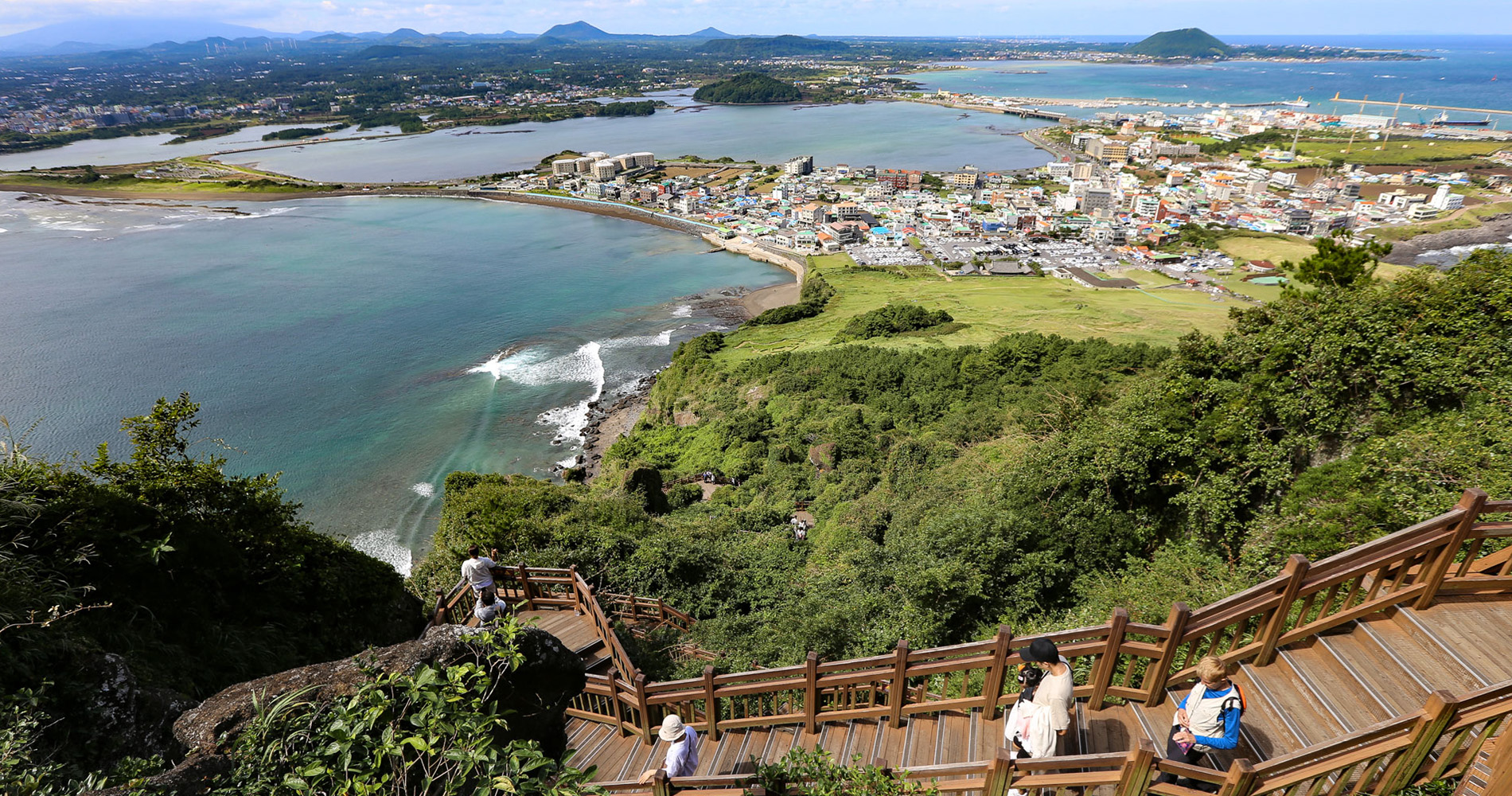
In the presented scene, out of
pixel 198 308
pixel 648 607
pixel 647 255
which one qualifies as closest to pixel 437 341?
pixel 198 308

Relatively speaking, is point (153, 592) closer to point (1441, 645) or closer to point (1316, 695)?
point (1316, 695)

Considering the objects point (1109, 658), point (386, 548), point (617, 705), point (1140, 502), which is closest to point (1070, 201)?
point (1140, 502)

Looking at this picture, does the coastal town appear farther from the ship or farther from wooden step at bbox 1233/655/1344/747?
wooden step at bbox 1233/655/1344/747

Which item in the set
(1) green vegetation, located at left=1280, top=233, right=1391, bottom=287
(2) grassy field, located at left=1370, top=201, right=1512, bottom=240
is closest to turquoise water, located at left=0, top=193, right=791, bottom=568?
(1) green vegetation, located at left=1280, top=233, right=1391, bottom=287

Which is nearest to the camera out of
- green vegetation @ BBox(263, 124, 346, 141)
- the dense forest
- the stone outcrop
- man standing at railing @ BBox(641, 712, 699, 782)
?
the stone outcrop

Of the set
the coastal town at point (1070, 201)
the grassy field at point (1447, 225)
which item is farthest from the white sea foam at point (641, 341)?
the grassy field at point (1447, 225)

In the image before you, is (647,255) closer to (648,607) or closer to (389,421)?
(389,421)
